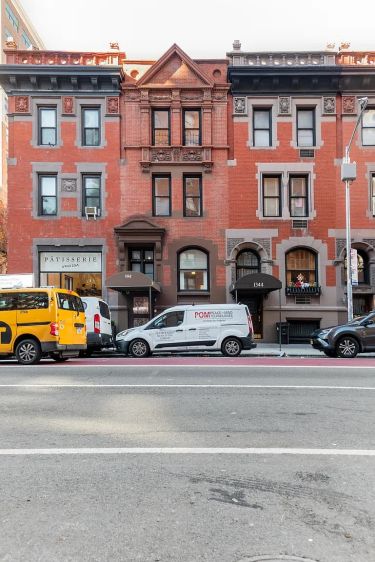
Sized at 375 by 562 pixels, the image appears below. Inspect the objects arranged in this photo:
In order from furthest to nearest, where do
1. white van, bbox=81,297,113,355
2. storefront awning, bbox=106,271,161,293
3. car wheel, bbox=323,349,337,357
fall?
storefront awning, bbox=106,271,161,293 → white van, bbox=81,297,113,355 → car wheel, bbox=323,349,337,357

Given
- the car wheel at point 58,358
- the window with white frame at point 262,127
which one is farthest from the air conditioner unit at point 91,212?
the car wheel at point 58,358

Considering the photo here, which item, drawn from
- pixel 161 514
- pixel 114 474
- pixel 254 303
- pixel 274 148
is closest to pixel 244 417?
pixel 114 474

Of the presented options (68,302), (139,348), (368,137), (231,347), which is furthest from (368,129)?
(68,302)

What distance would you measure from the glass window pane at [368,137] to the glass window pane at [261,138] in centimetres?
438

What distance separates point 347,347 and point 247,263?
7.70 metres

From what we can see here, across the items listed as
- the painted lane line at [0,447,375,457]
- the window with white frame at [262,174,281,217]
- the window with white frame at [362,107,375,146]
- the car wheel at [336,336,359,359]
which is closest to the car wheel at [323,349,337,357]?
the car wheel at [336,336,359,359]

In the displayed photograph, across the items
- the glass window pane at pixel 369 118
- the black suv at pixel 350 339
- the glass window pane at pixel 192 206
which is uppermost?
the glass window pane at pixel 369 118

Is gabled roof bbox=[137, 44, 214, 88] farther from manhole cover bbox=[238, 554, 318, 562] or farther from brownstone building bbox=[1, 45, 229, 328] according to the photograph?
manhole cover bbox=[238, 554, 318, 562]

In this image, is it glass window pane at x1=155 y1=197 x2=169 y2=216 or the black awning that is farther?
glass window pane at x1=155 y1=197 x2=169 y2=216

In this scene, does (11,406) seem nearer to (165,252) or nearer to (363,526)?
(363,526)

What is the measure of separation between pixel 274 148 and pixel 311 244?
15.5 ft

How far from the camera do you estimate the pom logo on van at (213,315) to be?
16.7m

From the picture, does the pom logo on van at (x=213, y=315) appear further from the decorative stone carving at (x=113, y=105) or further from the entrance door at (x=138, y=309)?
the decorative stone carving at (x=113, y=105)

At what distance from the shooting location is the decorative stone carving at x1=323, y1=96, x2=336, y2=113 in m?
22.8
